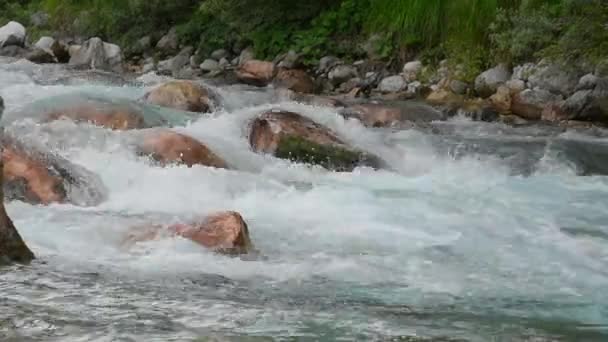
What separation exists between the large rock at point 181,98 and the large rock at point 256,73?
12.0 feet

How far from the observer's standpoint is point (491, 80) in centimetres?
1217

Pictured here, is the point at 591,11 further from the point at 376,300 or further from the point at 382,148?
the point at 376,300

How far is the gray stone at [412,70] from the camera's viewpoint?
13.3m

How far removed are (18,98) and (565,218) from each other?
6227 millimetres

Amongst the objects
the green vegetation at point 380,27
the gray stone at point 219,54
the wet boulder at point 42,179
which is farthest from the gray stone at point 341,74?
the wet boulder at point 42,179

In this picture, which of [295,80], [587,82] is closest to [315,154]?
[587,82]

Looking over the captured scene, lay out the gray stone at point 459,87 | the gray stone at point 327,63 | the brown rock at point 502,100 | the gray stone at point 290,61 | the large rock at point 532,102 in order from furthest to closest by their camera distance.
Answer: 1. the gray stone at point 290,61
2. the gray stone at point 327,63
3. the gray stone at point 459,87
4. the brown rock at point 502,100
5. the large rock at point 532,102

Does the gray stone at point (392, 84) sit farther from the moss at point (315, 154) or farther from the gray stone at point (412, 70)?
the moss at point (315, 154)

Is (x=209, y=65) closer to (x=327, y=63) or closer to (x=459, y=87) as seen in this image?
(x=327, y=63)

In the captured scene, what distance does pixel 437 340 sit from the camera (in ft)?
11.3

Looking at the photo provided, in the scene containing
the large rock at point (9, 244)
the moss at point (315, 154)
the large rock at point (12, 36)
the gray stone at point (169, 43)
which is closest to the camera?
the large rock at point (9, 244)

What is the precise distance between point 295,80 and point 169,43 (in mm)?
4835

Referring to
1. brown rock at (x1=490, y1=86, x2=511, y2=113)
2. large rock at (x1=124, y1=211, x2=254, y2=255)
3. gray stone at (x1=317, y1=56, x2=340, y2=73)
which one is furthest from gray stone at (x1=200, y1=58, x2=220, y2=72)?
large rock at (x1=124, y1=211, x2=254, y2=255)

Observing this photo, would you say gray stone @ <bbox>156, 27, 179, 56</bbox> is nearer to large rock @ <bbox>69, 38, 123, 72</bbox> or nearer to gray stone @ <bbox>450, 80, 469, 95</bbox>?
large rock @ <bbox>69, 38, 123, 72</bbox>
